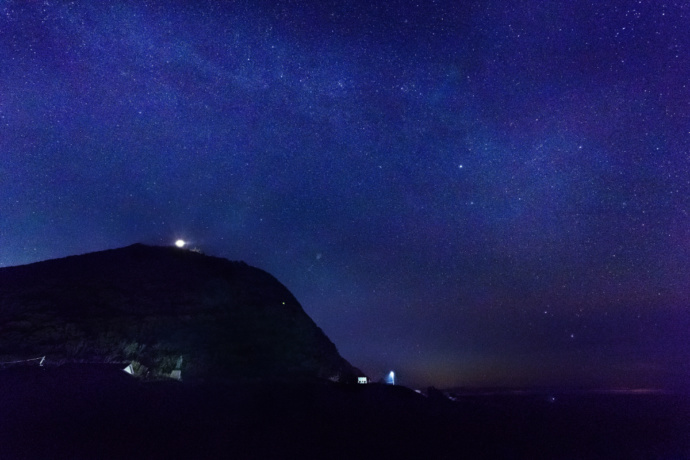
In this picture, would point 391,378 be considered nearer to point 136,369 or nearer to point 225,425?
point 136,369

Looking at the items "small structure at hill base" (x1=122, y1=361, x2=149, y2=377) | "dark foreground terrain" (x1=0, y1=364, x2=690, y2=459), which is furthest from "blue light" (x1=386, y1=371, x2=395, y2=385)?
"small structure at hill base" (x1=122, y1=361, x2=149, y2=377)

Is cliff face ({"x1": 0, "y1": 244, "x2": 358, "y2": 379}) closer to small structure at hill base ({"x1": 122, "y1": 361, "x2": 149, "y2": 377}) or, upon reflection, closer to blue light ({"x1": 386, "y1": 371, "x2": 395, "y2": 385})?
small structure at hill base ({"x1": 122, "y1": 361, "x2": 149, "y2": 377})

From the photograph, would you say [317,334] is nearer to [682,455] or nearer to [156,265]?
[156,265]

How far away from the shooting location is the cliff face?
47406 mm

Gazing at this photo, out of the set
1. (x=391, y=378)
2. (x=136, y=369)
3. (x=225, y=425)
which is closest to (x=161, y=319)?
(x=136, y=369)

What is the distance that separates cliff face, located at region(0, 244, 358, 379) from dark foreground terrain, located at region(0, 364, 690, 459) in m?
11.0

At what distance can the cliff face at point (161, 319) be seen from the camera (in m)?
47.4

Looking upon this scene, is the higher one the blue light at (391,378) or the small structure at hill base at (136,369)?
the small structure at hill base at (136,369)

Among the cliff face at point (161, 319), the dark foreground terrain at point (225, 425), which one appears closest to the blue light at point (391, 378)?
the cliff face at point (161, 319)

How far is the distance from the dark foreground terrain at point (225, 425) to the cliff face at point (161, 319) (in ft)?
36.1

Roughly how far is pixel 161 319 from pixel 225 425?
35.3 m

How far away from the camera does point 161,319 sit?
56.0m

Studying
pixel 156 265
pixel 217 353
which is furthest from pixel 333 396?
pixel 156 265

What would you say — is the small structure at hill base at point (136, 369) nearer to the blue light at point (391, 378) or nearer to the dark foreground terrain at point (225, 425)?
the dark foreground terrain at point (225, 425)
